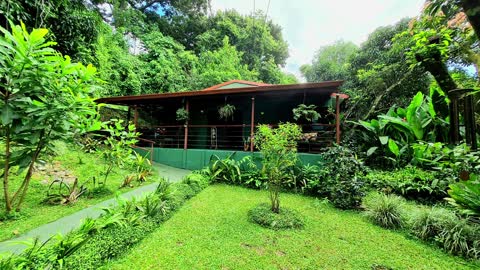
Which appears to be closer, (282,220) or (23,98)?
(23,98)

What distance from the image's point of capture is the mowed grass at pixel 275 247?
2549 mm

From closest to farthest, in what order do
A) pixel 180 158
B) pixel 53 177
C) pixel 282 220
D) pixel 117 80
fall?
pixel 282 220 < pixel 53 177 < pixel 180 158 < pixel 117 80

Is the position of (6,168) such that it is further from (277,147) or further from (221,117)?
(221,117)

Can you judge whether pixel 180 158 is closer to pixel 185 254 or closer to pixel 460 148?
pixel 185 254

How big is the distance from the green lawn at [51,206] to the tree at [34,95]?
0.26 metres

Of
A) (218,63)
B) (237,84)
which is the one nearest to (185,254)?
(237,84)

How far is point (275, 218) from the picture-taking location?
3695 millimetres

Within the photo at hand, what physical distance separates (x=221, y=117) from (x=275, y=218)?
5.67 m

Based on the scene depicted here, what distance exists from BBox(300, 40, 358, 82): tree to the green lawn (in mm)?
13928

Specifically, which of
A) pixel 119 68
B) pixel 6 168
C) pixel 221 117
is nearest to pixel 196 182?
pixel 6 168

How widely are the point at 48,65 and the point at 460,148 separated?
6253 mm

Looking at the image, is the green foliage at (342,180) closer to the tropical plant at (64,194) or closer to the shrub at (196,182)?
the shrub at (196,182)

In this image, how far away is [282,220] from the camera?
3650 mm

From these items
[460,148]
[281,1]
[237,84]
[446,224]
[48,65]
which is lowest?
[446,224]
